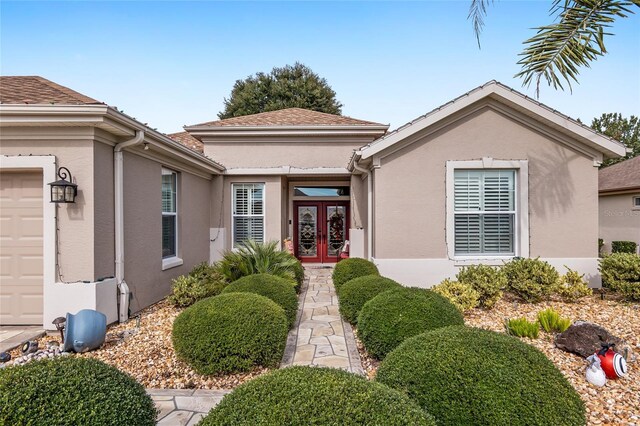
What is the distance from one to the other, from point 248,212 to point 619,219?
17508 millimetres

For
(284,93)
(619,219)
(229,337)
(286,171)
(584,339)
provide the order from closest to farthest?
(229,337), (584,339), (286,171), (619,219), (284,93)

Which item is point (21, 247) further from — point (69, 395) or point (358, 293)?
point (358, 293)

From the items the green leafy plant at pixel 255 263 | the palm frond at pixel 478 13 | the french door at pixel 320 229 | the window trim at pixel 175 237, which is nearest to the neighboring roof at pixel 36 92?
the window trim at pixel 175 237

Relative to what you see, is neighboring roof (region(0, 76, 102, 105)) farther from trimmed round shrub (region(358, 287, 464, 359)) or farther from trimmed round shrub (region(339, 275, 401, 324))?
trimmed round shrub (region(358, 287, 464, 359))

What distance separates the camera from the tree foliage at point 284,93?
2875 centimetres

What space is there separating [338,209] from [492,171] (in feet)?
19.9

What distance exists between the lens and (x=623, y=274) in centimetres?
693

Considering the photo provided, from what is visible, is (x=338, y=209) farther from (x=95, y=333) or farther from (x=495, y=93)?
(x=95, y=333)

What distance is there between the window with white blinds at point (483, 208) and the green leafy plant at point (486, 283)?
1344 millimetres

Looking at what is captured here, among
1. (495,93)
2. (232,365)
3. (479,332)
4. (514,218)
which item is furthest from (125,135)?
(514,218)

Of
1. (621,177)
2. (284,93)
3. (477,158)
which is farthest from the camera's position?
(284,93)

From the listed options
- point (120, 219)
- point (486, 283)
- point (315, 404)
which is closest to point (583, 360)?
point (486, 283)

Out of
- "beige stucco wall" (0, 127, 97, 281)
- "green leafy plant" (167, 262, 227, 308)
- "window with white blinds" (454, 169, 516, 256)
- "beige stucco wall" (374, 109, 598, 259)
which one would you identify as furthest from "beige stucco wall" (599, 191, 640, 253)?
"beige stucco wall" (0, 127, 97, 281)

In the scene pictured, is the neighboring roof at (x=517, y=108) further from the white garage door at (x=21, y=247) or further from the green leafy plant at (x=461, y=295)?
the white garage door at (x=21, y=247)
